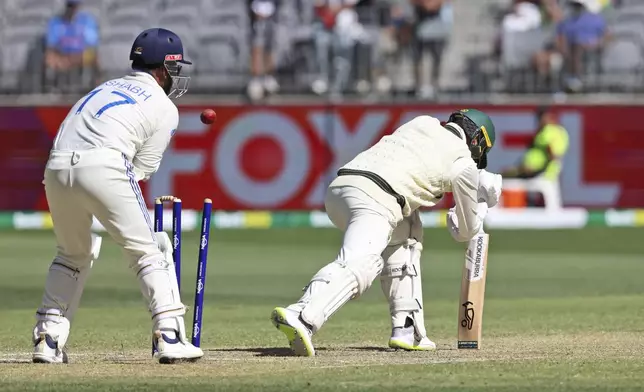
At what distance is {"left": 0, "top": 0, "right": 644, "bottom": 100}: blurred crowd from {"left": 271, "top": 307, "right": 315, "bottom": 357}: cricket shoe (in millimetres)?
13744

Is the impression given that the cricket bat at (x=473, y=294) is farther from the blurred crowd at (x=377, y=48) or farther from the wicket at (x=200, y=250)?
the blurred crowd at (x=377, y=48)

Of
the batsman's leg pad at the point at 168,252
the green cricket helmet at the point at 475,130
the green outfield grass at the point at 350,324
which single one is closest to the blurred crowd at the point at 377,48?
the green outfield grass at the point at 350,324

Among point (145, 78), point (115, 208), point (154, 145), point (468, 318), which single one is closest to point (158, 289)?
point (115, 208)

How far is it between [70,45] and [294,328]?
1446cm

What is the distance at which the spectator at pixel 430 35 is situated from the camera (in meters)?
21.4

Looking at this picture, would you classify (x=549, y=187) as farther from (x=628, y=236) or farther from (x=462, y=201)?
(x=462, y=201)

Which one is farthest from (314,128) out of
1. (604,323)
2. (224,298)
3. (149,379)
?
(149,379)

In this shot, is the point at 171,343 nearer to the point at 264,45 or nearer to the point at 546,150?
the point at 546,150

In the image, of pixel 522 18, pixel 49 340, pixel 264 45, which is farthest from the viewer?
pixel 264 45

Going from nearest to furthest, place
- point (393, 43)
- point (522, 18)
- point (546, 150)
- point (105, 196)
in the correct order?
point (105, 196) → point (546, 150) → point (522, 18) → point (393, 43)

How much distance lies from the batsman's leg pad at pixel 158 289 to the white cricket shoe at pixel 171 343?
42 mm

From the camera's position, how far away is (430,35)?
2148 centimetres

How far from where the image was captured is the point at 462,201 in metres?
8.33

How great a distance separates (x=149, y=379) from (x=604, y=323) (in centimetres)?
438
